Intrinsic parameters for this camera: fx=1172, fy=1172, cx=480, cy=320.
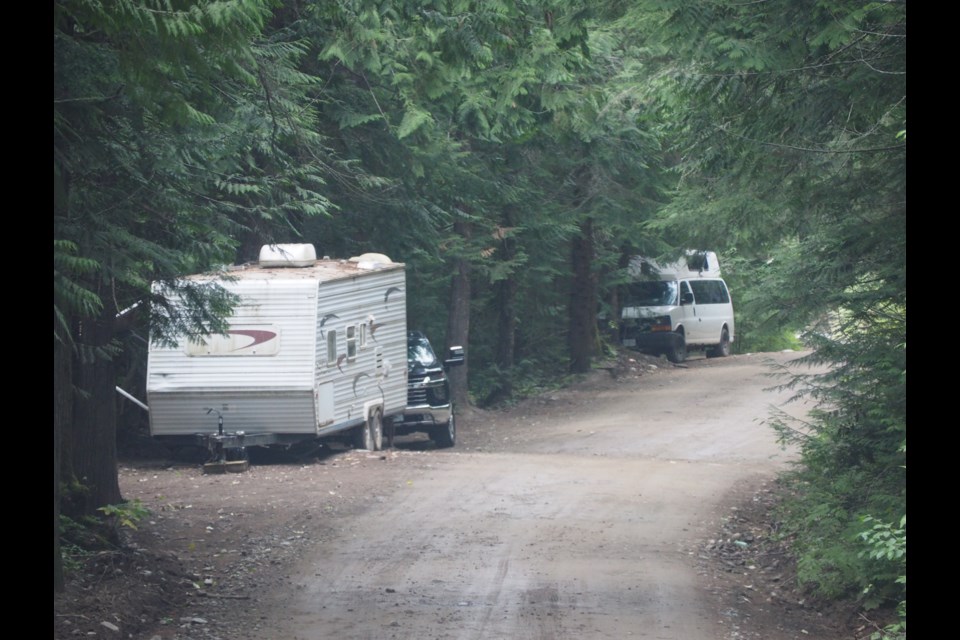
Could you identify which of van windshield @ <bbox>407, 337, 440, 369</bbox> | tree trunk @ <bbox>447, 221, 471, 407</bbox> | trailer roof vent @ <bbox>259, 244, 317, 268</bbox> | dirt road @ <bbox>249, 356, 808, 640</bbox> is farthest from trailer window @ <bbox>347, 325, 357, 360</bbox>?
tree trunk @ <bbox>447, 221, 471, 407</bbox>

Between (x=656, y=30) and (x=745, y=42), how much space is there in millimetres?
764

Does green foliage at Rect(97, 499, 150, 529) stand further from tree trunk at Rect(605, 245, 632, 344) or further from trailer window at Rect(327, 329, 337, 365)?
tree trunk at Rect(605, 245, 632, 344)

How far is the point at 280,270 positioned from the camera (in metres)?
16.7

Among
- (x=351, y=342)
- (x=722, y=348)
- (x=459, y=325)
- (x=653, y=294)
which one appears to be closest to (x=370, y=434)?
(x=351, y=342)

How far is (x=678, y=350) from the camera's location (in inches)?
1335

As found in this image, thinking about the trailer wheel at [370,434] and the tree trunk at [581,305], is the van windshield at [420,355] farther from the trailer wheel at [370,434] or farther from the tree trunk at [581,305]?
the tree trunk at [581,305]

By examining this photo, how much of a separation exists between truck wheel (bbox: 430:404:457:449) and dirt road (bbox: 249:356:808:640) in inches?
19.9

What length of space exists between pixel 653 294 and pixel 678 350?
1.78 m

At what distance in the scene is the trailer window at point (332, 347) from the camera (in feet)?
54.1

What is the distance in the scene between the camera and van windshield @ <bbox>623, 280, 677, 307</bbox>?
33.6m

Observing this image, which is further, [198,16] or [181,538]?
[181,538]

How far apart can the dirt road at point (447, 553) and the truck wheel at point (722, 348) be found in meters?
16.9
